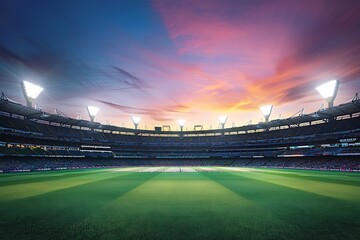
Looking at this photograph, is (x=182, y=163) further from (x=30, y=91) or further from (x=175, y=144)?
(x=30, y=91)

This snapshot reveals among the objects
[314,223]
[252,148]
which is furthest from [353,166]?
[314,223]

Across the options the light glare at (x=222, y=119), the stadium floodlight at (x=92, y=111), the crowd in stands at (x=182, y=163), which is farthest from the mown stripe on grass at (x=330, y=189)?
the light glare at (x=222, y=119)

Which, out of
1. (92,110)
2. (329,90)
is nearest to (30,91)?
(92,110)

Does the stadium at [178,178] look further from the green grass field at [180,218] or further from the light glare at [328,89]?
the light glare at [328,89]

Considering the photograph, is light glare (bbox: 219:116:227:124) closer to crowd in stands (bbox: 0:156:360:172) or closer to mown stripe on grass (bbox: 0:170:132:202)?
crowd in stands (bbox: 0:156:360:172)

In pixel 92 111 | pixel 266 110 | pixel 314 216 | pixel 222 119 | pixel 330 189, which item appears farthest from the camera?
pixel 222 119

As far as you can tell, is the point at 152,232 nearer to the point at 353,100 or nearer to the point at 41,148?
the point at 353,100

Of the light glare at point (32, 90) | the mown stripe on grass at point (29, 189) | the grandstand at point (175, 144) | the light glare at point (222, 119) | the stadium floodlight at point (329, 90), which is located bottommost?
the mown stripe on grass at point (29, 189)
